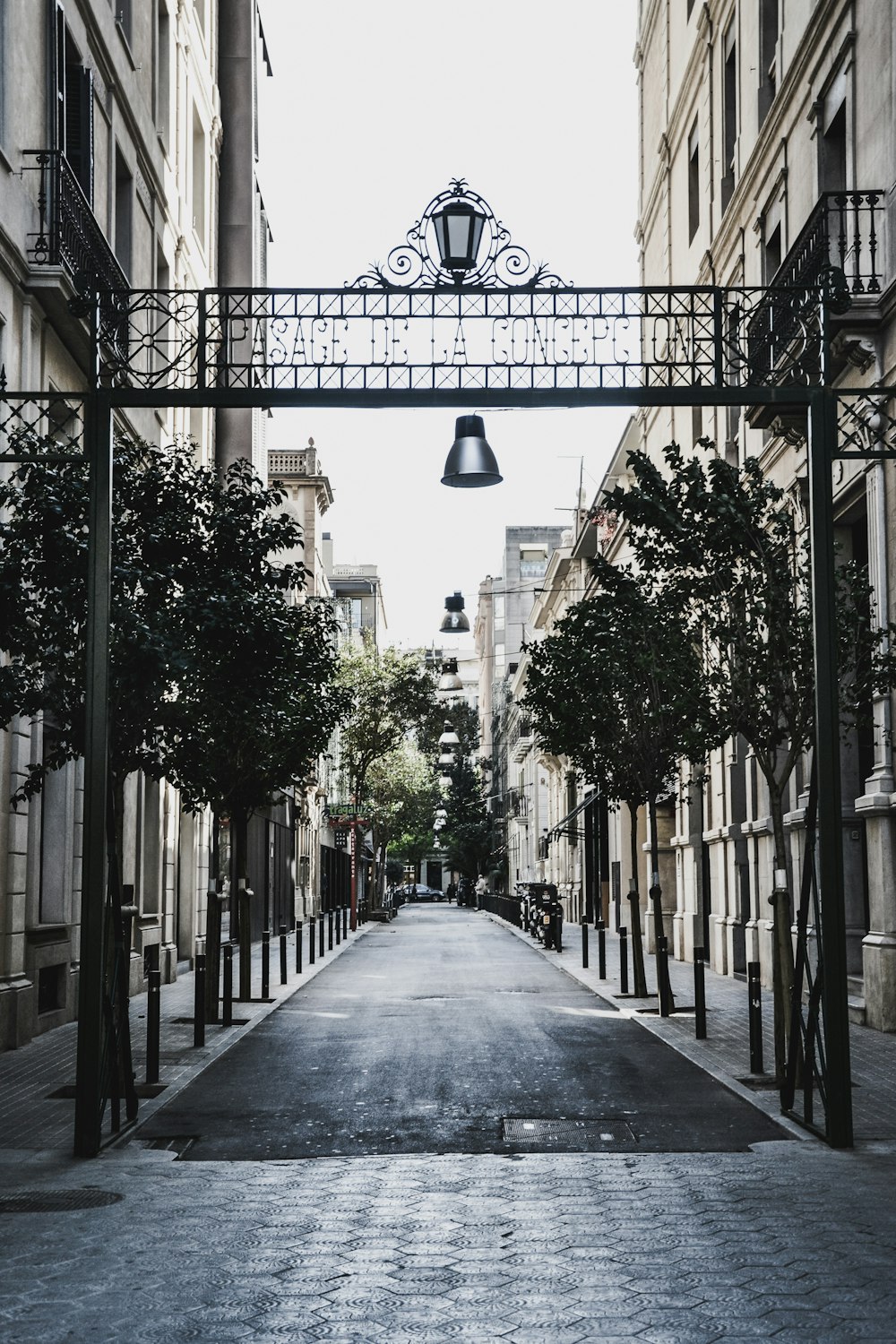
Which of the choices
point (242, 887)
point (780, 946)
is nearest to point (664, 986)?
point (242, 887)

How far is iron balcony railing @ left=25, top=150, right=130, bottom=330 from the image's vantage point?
A: 702 inches

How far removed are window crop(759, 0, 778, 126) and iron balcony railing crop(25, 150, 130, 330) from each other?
10375 millimetres

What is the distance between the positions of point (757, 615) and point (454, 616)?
76.4 feet

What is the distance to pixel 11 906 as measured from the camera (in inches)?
672

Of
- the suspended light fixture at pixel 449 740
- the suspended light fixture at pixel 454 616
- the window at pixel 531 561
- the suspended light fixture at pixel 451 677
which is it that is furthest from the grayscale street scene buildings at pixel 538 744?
the window at pixel 531 561

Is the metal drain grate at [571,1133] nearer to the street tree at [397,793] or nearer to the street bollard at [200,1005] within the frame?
the street bollard at [200,1005]

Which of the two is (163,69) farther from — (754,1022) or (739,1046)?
(754,1022)

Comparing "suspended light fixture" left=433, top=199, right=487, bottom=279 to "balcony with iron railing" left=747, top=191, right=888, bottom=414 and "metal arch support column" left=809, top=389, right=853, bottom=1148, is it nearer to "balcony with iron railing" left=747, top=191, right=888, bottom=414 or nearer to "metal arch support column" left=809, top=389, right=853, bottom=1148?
"metal arch support column" left=809, top=389, right=853, bottom=1148

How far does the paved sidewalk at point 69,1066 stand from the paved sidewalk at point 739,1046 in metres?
4.30

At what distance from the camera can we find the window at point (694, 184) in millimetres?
32469

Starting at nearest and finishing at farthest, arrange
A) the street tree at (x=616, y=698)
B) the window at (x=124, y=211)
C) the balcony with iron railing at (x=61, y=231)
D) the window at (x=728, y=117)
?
1. the street tree at (x=616, y=698)
2. the balcony with iron railing at (x=61, y=231)
3. the window at (x=124, y=211)
4. the window at (x=728, y=117)

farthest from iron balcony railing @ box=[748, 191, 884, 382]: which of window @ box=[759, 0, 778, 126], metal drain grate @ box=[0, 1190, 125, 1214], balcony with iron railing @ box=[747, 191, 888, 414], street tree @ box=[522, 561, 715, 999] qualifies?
metal drain grate @ box=[0, 1190, 125, 1214]

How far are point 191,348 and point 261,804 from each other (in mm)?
10675

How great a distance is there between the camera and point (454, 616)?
122 ft
